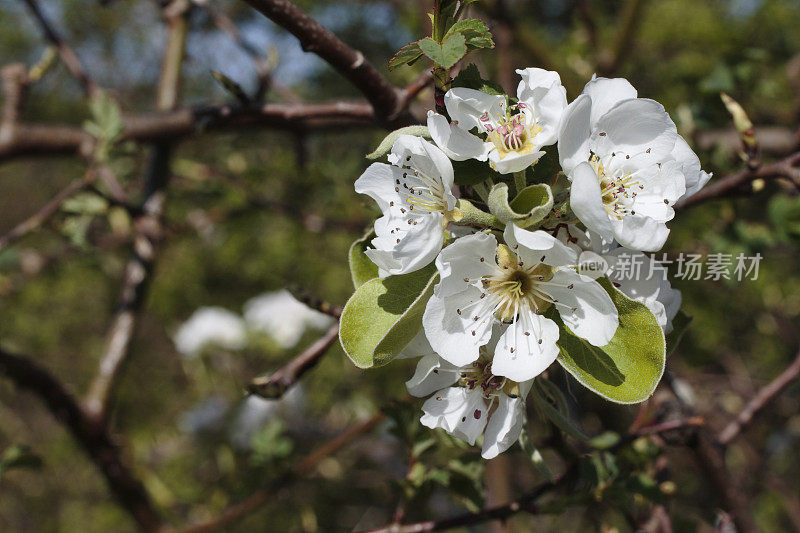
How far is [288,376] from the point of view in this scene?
1.13 meters

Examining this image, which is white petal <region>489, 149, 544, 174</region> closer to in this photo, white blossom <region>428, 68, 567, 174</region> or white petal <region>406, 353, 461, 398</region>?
white blossom <region>428, 68, 567, 174</region>

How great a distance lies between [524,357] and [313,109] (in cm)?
75

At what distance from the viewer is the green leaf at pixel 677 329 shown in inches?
38.2

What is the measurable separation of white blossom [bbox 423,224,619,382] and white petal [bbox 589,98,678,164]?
168 mm

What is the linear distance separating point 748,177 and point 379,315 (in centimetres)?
85

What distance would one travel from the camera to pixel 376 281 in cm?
87

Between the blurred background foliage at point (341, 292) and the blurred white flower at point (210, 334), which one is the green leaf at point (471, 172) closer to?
the blurred background foliage at point (341, 292)

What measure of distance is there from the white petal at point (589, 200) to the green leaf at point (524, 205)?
32mm

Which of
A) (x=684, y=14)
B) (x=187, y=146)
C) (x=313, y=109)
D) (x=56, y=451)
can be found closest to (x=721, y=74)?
(x=313, y=109)

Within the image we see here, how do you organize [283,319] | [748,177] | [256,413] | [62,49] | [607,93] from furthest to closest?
1. [256,413]
2. [283,319]
3. [62,49]
4. [748,177]
5. [607,93]

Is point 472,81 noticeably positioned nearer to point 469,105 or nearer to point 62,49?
point 469,105

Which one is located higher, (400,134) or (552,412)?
(400,134)

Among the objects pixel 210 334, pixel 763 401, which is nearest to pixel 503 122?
pixel 763 401

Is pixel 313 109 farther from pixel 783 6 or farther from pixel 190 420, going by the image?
pixel 783 6
